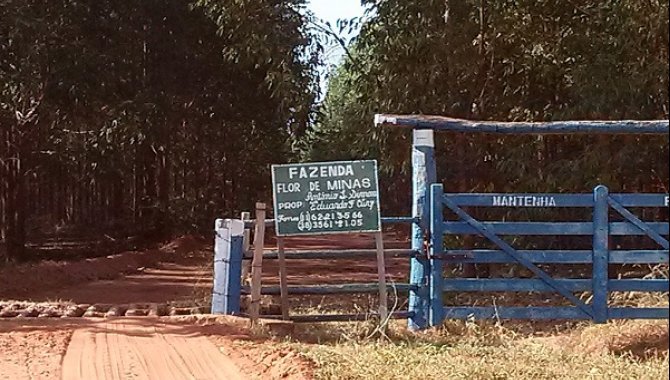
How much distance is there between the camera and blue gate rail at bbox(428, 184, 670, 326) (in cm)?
830

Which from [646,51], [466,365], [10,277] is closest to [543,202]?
[466,365]

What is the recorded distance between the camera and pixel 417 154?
8.74 meters

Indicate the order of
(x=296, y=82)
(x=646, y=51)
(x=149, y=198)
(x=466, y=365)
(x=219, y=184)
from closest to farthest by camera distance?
(x=466, y=365) → (x=646, y=51) → (x=296, y=82) → (x=149, y=198) → (x=219, y=184)

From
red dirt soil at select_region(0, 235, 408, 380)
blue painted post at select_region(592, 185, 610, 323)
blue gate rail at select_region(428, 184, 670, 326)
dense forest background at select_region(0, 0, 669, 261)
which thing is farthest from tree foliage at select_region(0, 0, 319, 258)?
blue painted post at select_region(592, 185, 610, 323)

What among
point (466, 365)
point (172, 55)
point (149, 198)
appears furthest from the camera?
point (149, 198)

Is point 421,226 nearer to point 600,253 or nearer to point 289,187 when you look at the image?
point 289,187

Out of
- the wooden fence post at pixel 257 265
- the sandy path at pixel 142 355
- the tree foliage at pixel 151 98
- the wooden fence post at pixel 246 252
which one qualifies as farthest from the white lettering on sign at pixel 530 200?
the tree foliage at pixel 151 98

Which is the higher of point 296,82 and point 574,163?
point 296,82

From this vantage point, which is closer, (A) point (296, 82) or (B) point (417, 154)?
(B) point (417, 154)

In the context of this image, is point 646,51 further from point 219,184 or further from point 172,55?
point 219,184

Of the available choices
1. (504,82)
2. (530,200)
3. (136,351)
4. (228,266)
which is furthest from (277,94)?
(136,351)

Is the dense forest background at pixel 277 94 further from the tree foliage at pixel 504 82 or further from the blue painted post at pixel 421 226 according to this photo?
the blue painted post at pixel 421 226

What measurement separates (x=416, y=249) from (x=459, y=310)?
71cm

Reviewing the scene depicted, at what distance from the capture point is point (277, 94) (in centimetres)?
1456
